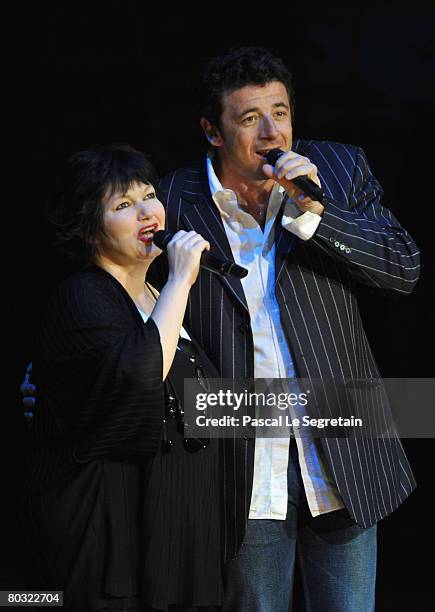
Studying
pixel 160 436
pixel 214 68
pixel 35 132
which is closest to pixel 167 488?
pixel 160 436

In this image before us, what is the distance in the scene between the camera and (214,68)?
2418 millimetres

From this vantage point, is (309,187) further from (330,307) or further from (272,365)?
(272,365)

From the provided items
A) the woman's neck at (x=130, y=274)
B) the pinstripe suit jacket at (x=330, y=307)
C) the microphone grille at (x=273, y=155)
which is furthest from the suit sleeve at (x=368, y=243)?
the woman's neck at (x=130, y=274)

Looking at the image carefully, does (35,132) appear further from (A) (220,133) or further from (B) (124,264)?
(B) (124,264)

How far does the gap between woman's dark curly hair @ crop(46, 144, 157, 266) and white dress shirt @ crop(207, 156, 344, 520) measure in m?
0.30

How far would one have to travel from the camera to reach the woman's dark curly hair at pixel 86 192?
2125 mm

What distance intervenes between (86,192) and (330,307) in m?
0.59

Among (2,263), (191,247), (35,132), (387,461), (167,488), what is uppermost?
(35,132)

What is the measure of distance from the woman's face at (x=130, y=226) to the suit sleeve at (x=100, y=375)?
0.14 meters

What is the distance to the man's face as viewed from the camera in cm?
230

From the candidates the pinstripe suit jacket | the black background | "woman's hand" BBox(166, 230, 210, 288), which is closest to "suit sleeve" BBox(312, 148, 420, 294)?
the pinstripe suit jacket

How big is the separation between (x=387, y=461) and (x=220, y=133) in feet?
2.81

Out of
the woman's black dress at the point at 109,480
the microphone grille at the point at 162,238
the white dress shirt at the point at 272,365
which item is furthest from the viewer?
the white dress shirt at the point at 272,365

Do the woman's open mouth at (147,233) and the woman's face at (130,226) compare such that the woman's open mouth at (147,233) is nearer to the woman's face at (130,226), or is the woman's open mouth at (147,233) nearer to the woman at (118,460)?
the woman's face at (130,226)
